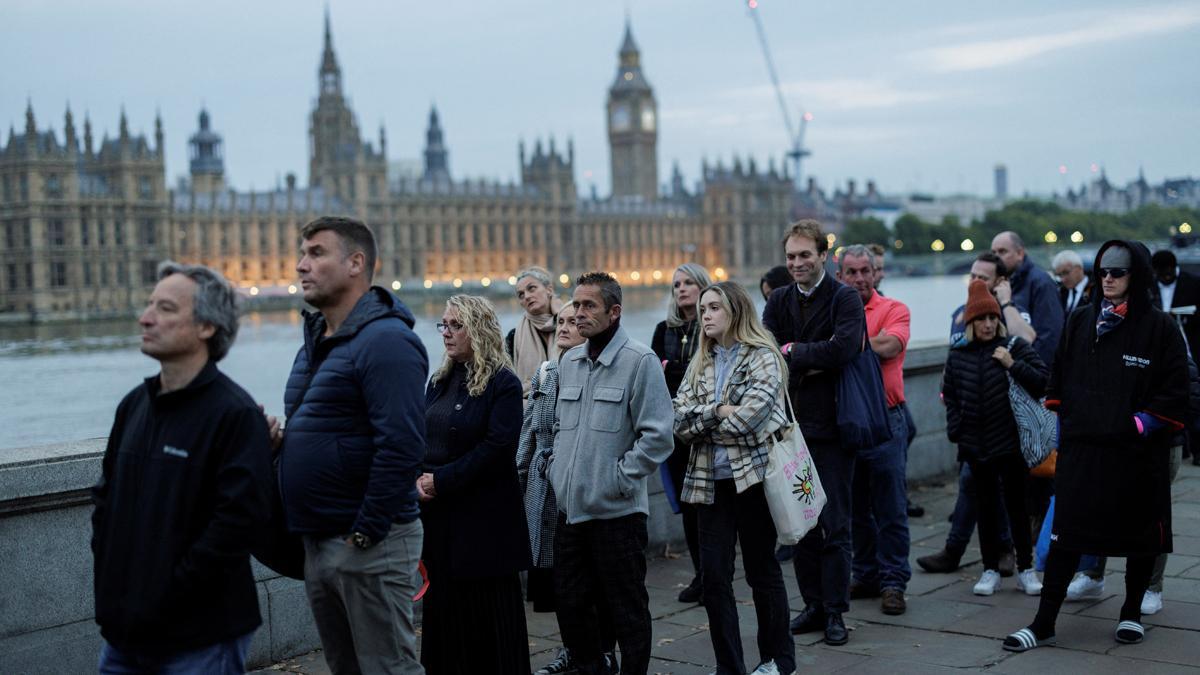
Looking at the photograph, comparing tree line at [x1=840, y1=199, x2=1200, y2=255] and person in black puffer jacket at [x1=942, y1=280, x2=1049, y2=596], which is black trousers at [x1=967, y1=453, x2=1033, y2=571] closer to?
person in black puffer jacket at [x1=942, y1=280, x2=1049, y2=596]

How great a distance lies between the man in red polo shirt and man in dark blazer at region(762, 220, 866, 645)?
0.45 metres

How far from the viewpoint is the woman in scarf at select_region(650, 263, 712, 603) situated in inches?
211

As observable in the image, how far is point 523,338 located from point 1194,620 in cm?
278

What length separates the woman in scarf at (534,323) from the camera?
532 centimetres

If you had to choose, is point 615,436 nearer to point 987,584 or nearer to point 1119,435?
point 1119,435

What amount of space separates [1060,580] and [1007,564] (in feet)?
4.15

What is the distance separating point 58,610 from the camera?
423 centimetres

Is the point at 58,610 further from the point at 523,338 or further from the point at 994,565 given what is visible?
the point at 994,565

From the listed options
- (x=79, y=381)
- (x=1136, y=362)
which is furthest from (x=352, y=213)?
(x=1136, y=362)

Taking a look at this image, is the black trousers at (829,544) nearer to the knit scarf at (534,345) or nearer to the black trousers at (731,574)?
the black trousers at (731,574)

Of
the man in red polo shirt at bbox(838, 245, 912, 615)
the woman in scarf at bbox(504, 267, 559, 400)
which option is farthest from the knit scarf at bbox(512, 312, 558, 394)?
the man in red polo shirt at bbox(838, 245, 912, 615)

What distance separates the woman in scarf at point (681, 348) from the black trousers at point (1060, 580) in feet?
4.35

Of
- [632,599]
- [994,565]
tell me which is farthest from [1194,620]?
[632,599]

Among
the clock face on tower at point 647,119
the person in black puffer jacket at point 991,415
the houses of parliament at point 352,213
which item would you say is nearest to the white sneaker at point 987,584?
the person in black puffer jacket at point 991,415
